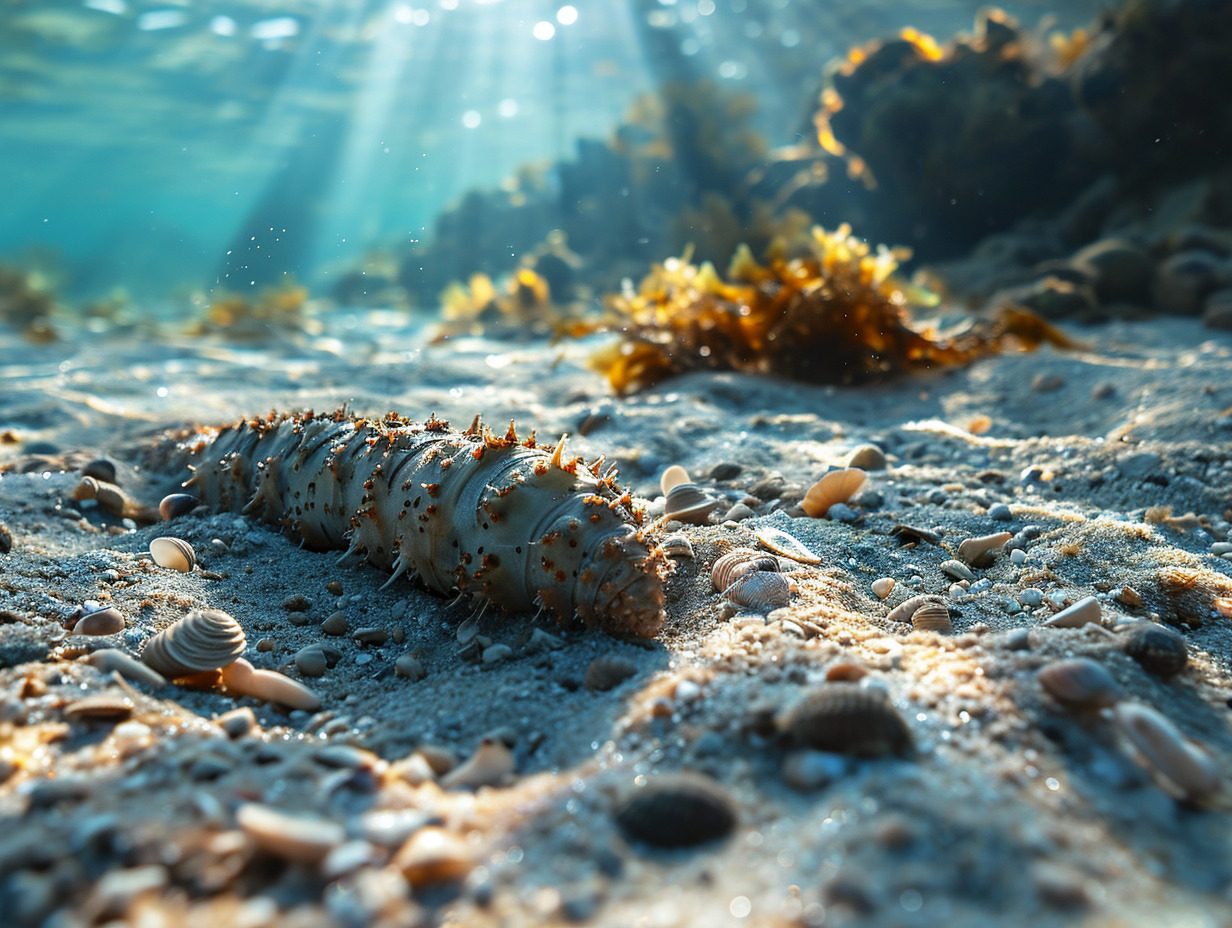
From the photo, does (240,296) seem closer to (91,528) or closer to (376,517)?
(91,528)

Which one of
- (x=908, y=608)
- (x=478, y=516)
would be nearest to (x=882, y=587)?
(x=908, y=608)

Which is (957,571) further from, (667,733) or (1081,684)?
(667,733)

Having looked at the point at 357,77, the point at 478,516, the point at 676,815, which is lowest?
the point at 676,815

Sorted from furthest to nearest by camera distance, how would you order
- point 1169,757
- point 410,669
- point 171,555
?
point 171,555 < point 410,669 < point 1169,757

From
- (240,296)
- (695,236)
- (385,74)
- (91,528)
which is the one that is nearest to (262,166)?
(385,74)

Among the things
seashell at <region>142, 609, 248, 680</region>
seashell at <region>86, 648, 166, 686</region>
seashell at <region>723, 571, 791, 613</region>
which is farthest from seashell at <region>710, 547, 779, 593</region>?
seashell at <region>86, 648, 166, 686</region>

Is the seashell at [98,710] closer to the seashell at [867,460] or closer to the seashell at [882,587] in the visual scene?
the seashell at [882,587]
